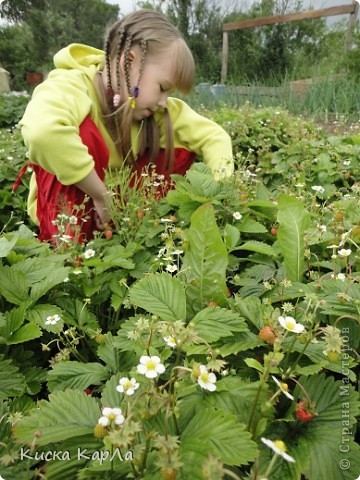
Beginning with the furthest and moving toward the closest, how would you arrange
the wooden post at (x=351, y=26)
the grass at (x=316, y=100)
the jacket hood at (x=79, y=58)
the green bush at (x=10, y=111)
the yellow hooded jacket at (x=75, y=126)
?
1. the wooden post at (x=351, y=26)
2. the green bush at (x=10, y=111)
3. the grass at (x=316, y=100)
4. the jacket hood at (x=79, y=58)
5. the yellow hooded jacket at (x=75, y=126)

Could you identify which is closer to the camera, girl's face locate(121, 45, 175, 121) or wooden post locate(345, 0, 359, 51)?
girl's face locate(121, 45, 175, 121)

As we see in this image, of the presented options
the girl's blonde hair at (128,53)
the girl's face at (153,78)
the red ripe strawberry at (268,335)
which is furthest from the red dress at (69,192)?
the red ripe strawberry at (268,335)

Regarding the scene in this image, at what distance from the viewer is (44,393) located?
0.98 m

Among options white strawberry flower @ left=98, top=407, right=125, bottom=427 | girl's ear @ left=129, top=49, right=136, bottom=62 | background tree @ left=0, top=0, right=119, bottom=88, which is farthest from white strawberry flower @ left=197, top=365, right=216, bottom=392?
background tree @ left=0, top=0, right=119, bottom=88

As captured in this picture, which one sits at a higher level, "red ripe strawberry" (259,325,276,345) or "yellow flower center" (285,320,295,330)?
"yellow flower center" (285,320,295,330)

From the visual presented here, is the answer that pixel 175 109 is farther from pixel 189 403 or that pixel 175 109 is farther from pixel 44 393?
pixel 189 403

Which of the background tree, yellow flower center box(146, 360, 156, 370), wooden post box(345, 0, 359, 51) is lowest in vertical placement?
yellow flower center box(146, 360, 156, 370)

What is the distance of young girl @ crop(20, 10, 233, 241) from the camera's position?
1.67 metres

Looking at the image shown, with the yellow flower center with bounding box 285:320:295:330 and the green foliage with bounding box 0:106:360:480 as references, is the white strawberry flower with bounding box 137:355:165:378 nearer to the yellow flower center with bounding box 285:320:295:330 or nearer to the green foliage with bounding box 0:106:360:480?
the green foliage with bounding box 0:106:360:480

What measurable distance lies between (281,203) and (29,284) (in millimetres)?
653

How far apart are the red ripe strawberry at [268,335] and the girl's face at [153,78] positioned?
140 centimetres

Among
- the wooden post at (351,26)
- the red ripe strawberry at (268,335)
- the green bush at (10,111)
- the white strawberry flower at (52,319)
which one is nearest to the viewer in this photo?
the red ripe strawberry at (268,335)

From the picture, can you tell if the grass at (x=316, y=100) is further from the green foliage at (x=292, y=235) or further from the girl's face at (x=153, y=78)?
the green foliage at (x=292, y=235)

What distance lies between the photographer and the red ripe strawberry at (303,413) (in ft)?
2.16
